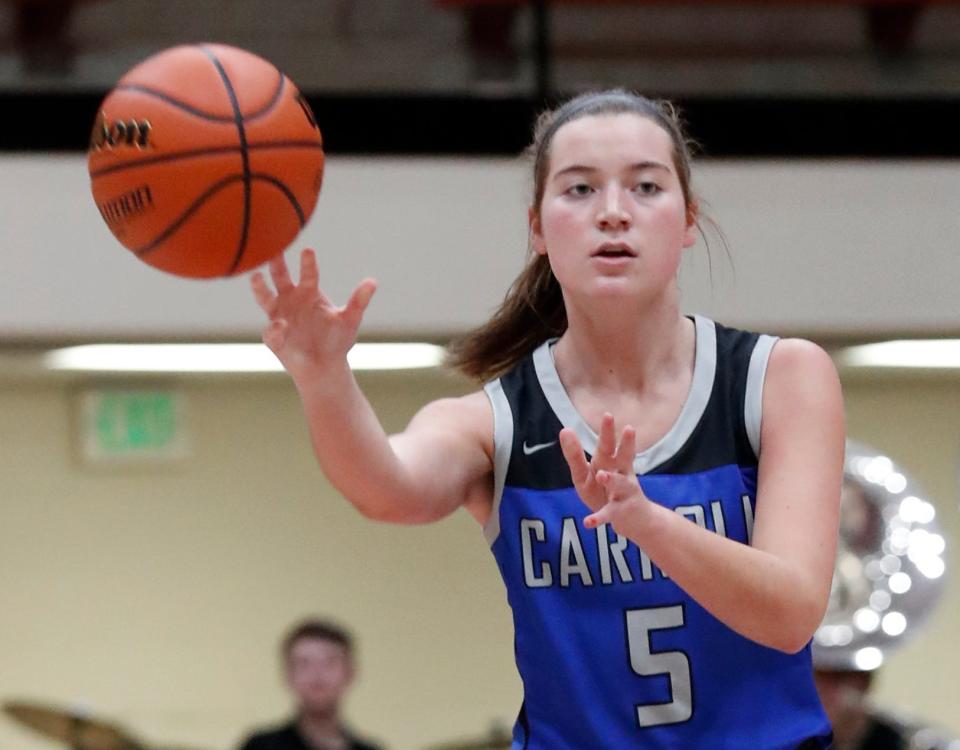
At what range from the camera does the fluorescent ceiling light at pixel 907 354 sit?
685cm

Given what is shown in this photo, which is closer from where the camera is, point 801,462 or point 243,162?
point 801,462

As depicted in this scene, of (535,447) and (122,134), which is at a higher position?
(122,134)

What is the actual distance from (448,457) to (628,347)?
12.3 inches

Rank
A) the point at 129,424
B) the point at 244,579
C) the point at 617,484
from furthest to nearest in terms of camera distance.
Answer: the point at 244,579 → the point at 129,424 → the point at 617,484

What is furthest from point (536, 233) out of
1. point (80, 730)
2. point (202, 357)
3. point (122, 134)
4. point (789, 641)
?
point (202, 357)

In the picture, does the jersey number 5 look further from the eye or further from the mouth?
the eye

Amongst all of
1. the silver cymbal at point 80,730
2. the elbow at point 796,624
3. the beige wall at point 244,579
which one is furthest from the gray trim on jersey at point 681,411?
the beige wall at point 244,579

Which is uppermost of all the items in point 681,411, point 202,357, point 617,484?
point 202,357

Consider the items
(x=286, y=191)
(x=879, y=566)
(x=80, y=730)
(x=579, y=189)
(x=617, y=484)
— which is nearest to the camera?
(x=617, y=484)

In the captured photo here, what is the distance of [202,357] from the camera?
23.0 feet

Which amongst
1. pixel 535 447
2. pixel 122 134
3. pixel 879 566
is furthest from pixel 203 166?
pixel 879 566

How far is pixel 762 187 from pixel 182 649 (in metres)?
3.17

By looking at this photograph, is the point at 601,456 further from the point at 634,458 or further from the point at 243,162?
the point at 243,162

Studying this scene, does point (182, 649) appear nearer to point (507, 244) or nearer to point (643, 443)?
point (507, 244)
